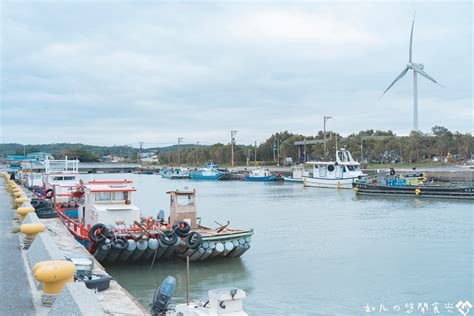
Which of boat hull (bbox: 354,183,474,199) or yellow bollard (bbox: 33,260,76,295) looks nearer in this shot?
yellow bollard (bbox: 33,260,76,295)

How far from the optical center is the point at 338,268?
20.7m

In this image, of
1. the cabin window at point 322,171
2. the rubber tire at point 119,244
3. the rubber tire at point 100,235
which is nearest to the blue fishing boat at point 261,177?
the cabin window at point 322,171

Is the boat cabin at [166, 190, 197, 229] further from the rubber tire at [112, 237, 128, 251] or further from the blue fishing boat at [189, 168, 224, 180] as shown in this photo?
the blue fishing boat at [189, 168, 224, 180]

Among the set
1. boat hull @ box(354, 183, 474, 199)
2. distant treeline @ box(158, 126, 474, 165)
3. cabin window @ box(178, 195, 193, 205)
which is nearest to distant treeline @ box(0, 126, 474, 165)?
distant treeline @ box(158, 126, 474, 165)

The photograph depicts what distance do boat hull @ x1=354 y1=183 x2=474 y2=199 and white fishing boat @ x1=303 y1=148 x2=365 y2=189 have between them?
11.7 metres

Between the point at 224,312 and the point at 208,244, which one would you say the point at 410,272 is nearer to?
the point at 208,244

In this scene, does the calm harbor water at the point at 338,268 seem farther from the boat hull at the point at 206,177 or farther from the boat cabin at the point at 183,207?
the boat hull at the point at 206,177

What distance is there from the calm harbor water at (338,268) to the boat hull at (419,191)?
12949mm

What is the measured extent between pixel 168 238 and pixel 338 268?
685 centimetres

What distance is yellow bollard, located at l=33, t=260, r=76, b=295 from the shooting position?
32.2 ft

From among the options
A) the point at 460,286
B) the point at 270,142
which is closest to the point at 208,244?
the point at 460,286

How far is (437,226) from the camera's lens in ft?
105

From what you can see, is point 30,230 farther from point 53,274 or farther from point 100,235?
point 53,274

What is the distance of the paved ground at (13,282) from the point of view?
32.3ft
